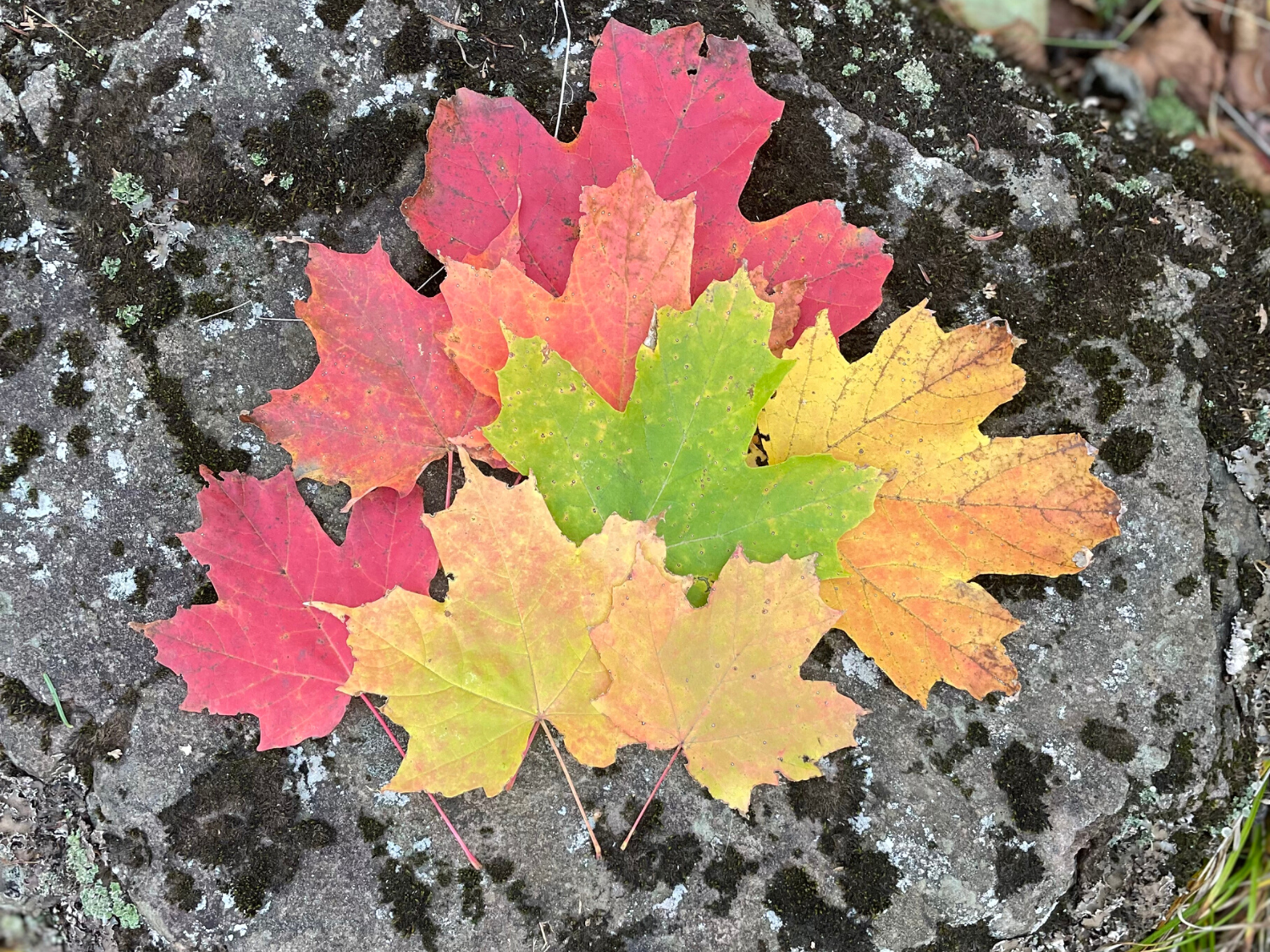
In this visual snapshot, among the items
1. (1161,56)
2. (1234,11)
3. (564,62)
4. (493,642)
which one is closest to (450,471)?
(493,642)

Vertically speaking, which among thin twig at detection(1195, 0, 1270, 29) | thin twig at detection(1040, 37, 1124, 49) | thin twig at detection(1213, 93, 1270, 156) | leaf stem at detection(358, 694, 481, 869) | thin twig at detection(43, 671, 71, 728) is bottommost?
thin twig at detection(43, 671, 71, 728)

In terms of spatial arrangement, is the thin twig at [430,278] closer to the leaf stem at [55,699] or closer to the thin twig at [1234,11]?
the leaf stem at [55,699]

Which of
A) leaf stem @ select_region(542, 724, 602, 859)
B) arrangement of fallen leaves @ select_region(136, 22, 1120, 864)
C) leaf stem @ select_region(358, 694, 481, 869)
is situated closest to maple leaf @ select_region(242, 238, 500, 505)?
arrangement of fallen leaves @ select_region(136, 22, 1120, 864)

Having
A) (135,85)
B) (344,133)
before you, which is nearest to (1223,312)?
(344,133)

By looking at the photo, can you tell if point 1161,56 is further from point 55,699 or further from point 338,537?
point 55,699

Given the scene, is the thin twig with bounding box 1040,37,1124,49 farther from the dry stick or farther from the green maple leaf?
the dry stick

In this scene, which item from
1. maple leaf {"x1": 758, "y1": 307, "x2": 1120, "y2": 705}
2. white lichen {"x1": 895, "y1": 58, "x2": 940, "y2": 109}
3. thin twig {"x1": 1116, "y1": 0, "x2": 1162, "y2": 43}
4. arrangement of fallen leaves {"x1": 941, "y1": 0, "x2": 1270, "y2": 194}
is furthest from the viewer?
thin twig {"x1": 1116, "y1": 0, "x2": 1162, "y2": 43}
